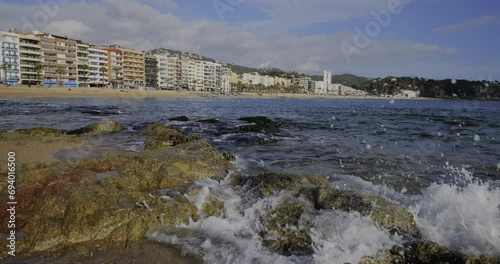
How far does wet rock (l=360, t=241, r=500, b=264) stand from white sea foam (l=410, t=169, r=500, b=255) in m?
0.31

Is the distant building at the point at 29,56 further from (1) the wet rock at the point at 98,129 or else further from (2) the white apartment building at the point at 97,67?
(1) the wet rock at the point at 98,129

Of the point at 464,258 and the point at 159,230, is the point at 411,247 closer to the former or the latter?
the point at 464,258

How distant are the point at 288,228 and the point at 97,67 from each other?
12778 cm

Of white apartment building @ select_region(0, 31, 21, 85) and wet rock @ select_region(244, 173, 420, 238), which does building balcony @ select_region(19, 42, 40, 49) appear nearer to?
white apartment building @ select_region(0, 31, 21, 85)

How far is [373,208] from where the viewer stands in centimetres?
579

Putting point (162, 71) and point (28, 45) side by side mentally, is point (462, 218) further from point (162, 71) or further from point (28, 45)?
point (162, 71)

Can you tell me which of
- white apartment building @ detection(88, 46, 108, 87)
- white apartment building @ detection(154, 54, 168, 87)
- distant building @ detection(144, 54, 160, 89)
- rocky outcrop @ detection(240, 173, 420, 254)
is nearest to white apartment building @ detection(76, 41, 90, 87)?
white apartment building @ detection(88, 46, 108, 87)

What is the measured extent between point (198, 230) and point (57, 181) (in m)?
3.34

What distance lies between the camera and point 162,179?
25.6 feet

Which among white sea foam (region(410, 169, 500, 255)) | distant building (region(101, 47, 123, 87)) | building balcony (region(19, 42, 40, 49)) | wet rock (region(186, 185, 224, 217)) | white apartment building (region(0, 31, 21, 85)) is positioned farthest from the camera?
distant building (region(101, 47, 123, 87))

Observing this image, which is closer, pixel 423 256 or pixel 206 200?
pixel 423 256

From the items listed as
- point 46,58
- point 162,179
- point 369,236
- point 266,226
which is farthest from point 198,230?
point 46,58

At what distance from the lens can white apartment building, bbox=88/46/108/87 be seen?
4624 inches

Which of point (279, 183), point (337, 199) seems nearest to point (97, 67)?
point (279, 183)
